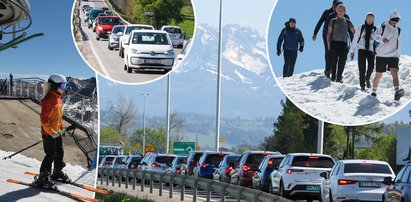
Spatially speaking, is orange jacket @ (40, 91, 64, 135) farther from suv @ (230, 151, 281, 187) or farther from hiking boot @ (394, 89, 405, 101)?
suv @ (230, 151, 281, 187)

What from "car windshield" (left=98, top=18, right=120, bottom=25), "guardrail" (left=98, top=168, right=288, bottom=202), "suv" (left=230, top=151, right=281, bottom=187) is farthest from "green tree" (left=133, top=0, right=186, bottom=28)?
"suv" (left=230, top=151, right=281, bottom=187)

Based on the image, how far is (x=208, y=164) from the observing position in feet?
121

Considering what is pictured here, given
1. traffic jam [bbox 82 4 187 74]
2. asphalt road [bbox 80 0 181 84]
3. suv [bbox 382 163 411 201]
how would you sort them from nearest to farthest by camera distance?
asphalt road [bbox 80 0 181 84]
traffic jam [bbox 82 4 187 74]
suv [bbox 382 163 411 201]

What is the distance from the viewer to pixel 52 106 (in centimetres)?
547

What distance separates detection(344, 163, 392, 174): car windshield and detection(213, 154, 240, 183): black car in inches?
506

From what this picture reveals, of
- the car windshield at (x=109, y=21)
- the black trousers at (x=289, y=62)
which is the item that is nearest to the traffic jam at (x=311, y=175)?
the black trousers at (x=289, y=62)

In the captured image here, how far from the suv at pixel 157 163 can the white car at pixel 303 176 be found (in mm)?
20066

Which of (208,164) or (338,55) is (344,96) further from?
(208,164)

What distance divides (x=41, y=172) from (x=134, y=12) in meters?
4.34

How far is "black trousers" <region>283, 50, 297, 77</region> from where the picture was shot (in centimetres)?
2492

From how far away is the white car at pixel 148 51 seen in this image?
10.5 m

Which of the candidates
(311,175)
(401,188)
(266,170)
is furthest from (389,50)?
(401,188)

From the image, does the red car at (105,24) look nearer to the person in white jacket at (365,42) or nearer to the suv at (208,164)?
the person in white jacket at (365,42)

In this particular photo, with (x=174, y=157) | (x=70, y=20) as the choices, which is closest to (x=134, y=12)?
(x=70, y=20)
